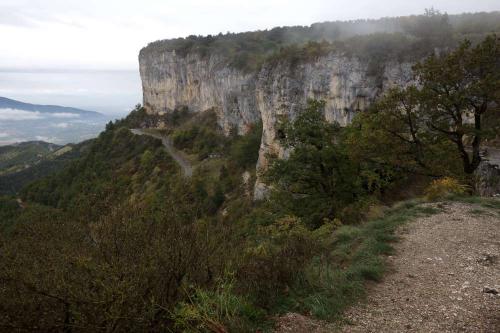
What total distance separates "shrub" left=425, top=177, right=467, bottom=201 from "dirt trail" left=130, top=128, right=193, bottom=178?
37328 mm

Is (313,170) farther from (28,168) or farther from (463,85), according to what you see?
(28,168)

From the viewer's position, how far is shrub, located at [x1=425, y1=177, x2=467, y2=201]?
12.8m

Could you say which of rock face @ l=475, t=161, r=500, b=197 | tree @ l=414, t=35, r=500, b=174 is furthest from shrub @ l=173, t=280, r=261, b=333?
rock face @ l=475, t=161, r=500, b=197

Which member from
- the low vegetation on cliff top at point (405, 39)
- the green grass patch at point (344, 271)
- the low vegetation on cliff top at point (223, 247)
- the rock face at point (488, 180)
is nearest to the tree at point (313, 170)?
the low vegetation on cliff top at point (223, 247)

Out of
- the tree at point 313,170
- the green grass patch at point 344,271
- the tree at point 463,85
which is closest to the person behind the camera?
the green grass patch at point 344,271

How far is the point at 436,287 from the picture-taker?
6648 millimetres

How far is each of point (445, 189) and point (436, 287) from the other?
7240mm

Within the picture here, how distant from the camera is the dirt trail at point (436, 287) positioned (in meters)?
5.50

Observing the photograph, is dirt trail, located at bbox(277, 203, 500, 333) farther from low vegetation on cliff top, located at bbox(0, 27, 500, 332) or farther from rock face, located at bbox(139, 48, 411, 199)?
rock face, located at bbox(139, 48, 411, 199)

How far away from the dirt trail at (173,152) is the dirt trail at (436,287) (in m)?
40.6

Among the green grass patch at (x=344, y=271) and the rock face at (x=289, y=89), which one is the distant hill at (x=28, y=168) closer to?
the rock face at (x=289, y=89)

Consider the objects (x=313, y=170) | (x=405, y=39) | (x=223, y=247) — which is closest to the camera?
(x=223, y=247)

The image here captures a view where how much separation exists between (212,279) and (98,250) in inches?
63.3

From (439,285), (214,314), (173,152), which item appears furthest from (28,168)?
(439,285)
